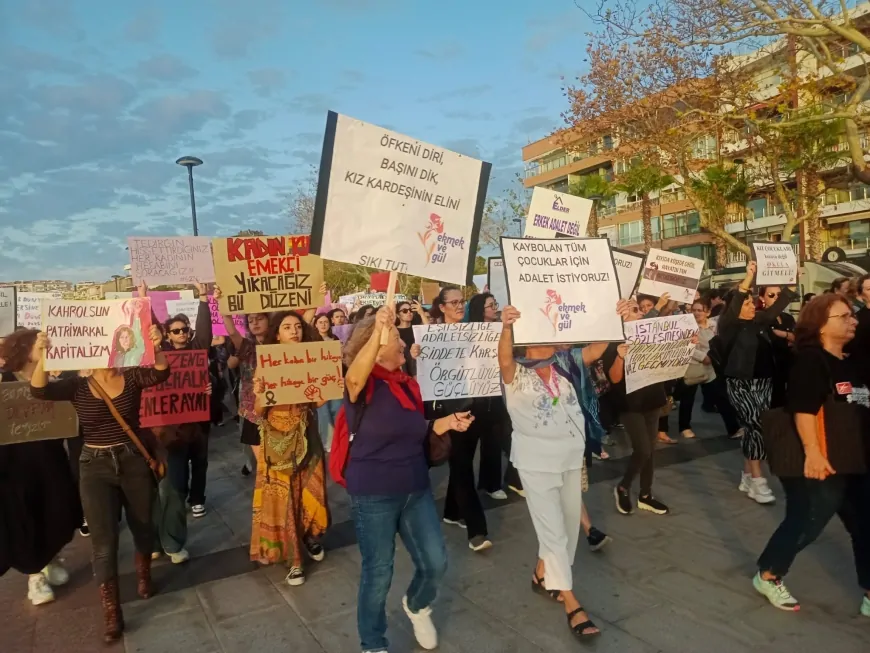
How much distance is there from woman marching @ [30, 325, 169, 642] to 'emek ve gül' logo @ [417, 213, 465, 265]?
213cm

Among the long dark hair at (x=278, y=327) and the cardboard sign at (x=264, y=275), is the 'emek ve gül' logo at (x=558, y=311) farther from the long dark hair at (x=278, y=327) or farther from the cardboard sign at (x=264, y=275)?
the cardboard sign at (x=264, y=275)

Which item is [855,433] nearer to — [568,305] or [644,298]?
[568,305]

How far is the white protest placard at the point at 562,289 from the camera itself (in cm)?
389

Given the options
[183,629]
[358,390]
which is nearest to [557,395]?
[358,390]

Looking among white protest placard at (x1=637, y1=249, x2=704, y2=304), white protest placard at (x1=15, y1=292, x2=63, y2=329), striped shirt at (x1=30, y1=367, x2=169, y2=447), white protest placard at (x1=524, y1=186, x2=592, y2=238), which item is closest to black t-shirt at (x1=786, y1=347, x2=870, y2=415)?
white protest placard at (x1=637, y1=249, x2=704, y2=304)

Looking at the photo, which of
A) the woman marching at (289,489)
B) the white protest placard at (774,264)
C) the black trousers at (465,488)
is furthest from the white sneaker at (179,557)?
the white protest placard at (774,264)

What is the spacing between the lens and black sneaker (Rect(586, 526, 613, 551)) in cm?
510

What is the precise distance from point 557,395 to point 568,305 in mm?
536

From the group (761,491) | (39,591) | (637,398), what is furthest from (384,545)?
(761,491)

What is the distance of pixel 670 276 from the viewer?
7.34m

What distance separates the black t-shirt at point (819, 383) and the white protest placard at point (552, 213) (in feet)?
12.1

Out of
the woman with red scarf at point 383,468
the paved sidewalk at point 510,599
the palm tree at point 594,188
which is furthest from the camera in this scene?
the palm tree at point 594,188

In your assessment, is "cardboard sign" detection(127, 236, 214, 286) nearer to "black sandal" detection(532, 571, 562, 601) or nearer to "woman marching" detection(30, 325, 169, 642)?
"woman marching" detection(30, 325, 169, 642)

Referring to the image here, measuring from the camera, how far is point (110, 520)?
4.27 m
